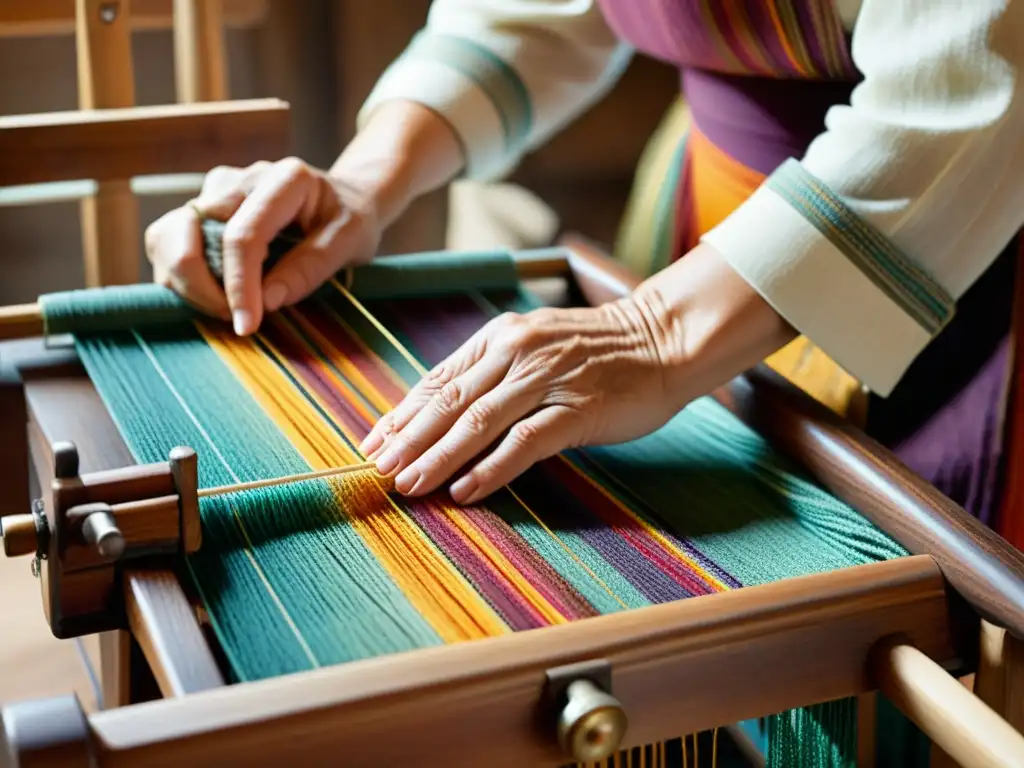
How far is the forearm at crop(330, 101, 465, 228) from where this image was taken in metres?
1.23

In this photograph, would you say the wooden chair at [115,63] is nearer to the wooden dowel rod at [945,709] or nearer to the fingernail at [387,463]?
the fingernail at [387,463]

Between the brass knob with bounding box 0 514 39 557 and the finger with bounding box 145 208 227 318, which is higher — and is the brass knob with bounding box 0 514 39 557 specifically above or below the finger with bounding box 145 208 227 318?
below

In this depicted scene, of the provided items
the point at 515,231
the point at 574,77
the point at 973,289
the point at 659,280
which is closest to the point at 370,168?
the point at 574,77

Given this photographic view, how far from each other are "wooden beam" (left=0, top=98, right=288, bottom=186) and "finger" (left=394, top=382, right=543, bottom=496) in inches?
25.1

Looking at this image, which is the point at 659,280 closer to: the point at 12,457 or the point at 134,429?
the point at 134,429

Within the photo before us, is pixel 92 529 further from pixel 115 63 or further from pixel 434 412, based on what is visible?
pixel 115 63

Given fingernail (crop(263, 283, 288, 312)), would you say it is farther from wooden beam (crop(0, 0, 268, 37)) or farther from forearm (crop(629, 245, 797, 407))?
wooden beam (crop(0, 0, 268, 37))

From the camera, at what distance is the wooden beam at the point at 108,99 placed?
1.35 meters

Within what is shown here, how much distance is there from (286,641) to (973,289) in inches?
27.0

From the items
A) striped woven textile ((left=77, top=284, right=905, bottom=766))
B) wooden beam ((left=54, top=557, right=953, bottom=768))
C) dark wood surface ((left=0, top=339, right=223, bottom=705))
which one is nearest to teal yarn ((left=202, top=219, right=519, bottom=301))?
striped woven textile ((left=77, top=284, right=905, bottom=766))

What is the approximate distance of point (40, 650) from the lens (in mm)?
1248

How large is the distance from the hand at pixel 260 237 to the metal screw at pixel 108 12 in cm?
31

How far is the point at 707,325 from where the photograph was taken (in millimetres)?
908

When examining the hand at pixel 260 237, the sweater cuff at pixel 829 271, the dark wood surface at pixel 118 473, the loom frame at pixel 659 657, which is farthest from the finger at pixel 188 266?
the sweater cuff at pixel 829 271
